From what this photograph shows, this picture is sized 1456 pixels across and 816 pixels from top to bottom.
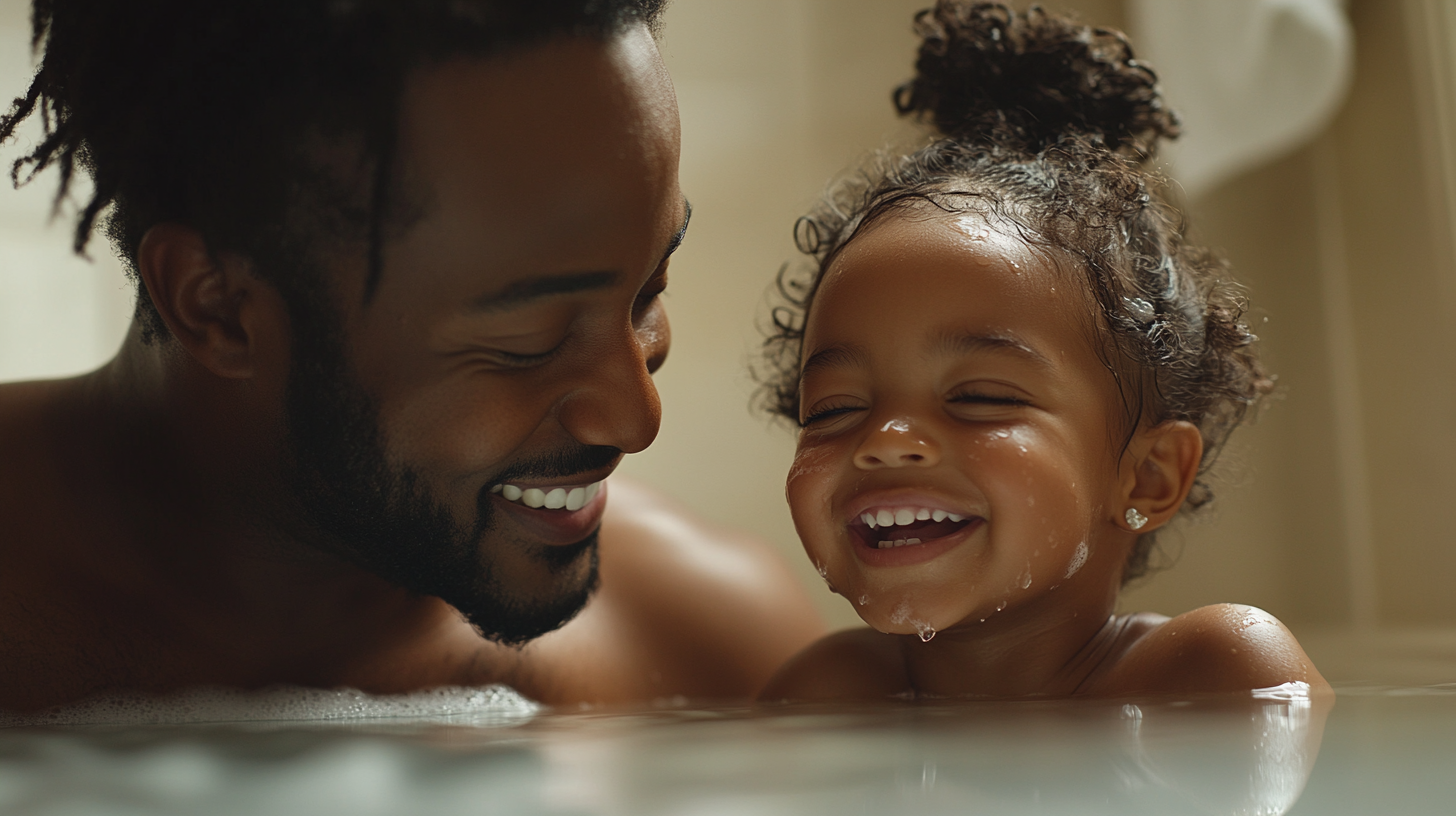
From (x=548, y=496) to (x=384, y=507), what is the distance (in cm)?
11

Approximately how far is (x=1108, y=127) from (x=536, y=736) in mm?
900

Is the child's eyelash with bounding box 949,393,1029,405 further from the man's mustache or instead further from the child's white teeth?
the man's mustache

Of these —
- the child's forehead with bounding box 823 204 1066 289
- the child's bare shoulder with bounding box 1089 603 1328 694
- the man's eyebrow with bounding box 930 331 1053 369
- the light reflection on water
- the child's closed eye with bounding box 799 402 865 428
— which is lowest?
the light reflection on water

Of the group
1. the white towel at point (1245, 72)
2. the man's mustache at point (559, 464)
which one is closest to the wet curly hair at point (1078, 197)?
the man's mustache at point (559, 464)

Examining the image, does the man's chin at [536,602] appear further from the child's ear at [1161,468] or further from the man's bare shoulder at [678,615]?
the child's ear at [1161,468]

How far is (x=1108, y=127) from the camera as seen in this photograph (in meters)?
1.28

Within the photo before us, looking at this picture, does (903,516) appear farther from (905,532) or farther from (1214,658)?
(1214,658)

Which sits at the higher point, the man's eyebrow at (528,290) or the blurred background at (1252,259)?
the blurred background at (1252,259)

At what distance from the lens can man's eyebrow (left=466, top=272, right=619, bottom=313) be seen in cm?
80

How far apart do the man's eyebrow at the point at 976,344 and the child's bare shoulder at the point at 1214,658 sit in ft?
0.70

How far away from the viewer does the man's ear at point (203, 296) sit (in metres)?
0.80

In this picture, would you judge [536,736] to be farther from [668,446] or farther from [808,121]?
[808,121]

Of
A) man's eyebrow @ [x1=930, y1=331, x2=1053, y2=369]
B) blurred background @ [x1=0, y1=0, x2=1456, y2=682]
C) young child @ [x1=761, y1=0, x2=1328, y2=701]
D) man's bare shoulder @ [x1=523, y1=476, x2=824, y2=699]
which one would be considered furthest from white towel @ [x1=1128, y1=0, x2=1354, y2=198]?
man's eyebrow @ [x1=930, y1=331, x2=1053, y2=369]

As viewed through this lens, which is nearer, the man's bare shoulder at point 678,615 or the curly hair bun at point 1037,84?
the man's bare shoulder at point 678,615
